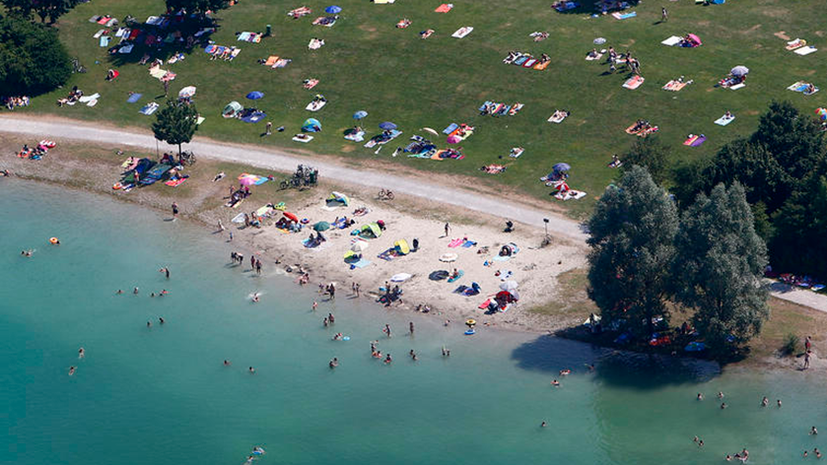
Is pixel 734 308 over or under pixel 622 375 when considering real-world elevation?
over

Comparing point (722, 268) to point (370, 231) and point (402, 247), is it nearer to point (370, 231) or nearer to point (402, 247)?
point (402, 247)

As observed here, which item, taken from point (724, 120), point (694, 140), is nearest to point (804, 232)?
point (694, 140)

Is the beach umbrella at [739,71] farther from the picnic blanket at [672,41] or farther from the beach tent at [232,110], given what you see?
the beach tent at [232,110]

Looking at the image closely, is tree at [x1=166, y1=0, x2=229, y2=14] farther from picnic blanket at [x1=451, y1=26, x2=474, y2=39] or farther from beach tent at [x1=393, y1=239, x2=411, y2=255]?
beach tent at [x1=393, y1=239, x2=411, y2=255]

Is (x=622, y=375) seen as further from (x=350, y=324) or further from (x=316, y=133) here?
(x=316, y=133)

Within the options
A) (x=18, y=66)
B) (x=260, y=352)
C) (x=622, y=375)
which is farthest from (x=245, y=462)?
(x=18, y=66)

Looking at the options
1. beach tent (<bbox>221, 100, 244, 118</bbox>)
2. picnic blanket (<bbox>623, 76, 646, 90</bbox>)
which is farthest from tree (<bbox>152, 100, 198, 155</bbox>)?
picnic blanket (<bbox>623, 76, 646, 90</bbox>)
